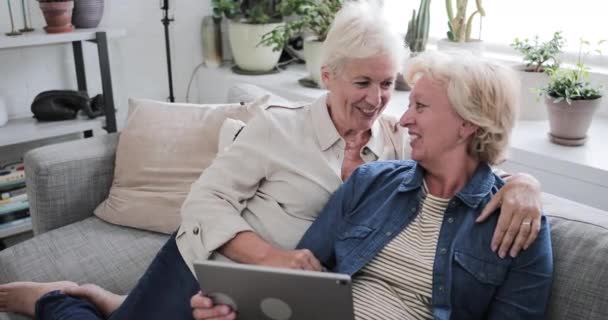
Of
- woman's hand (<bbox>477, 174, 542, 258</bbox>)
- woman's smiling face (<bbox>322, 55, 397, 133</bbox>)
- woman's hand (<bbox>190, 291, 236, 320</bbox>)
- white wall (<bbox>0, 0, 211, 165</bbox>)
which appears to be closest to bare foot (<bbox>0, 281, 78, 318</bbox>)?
woman's hand (<bbox>190, 291, 236, 320</bbox>)

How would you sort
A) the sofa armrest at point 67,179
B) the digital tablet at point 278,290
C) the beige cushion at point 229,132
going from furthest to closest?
the sofa armrest at point 67,179 < the beige cushion at point 229,132 < the digital tablet at point 278,290

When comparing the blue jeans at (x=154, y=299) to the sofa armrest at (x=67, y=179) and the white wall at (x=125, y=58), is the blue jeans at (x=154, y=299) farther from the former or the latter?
the white wall at (x=125, y=58)

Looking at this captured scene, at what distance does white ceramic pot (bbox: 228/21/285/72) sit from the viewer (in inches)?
107

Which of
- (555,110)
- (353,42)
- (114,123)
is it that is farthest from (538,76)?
(114,123)

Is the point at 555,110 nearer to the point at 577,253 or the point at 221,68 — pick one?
the point at 577,253

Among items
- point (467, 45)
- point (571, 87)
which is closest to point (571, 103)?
point (571, 87)

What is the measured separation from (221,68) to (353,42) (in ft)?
5.78

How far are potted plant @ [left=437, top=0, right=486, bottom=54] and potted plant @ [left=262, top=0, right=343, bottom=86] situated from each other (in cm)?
44

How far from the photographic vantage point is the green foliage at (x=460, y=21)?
6.91 feet

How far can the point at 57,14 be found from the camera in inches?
91.7

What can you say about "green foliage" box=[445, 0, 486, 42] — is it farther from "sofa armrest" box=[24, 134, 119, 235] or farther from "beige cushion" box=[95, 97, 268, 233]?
"sofa armrest" box=[24, 134, 119, 235]

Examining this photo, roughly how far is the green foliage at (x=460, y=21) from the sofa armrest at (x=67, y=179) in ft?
4.23

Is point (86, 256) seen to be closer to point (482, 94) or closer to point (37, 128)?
point (37, 128)

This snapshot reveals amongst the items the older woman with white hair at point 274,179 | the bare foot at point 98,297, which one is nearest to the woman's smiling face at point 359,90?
the older woman with white hair at point 274,179
